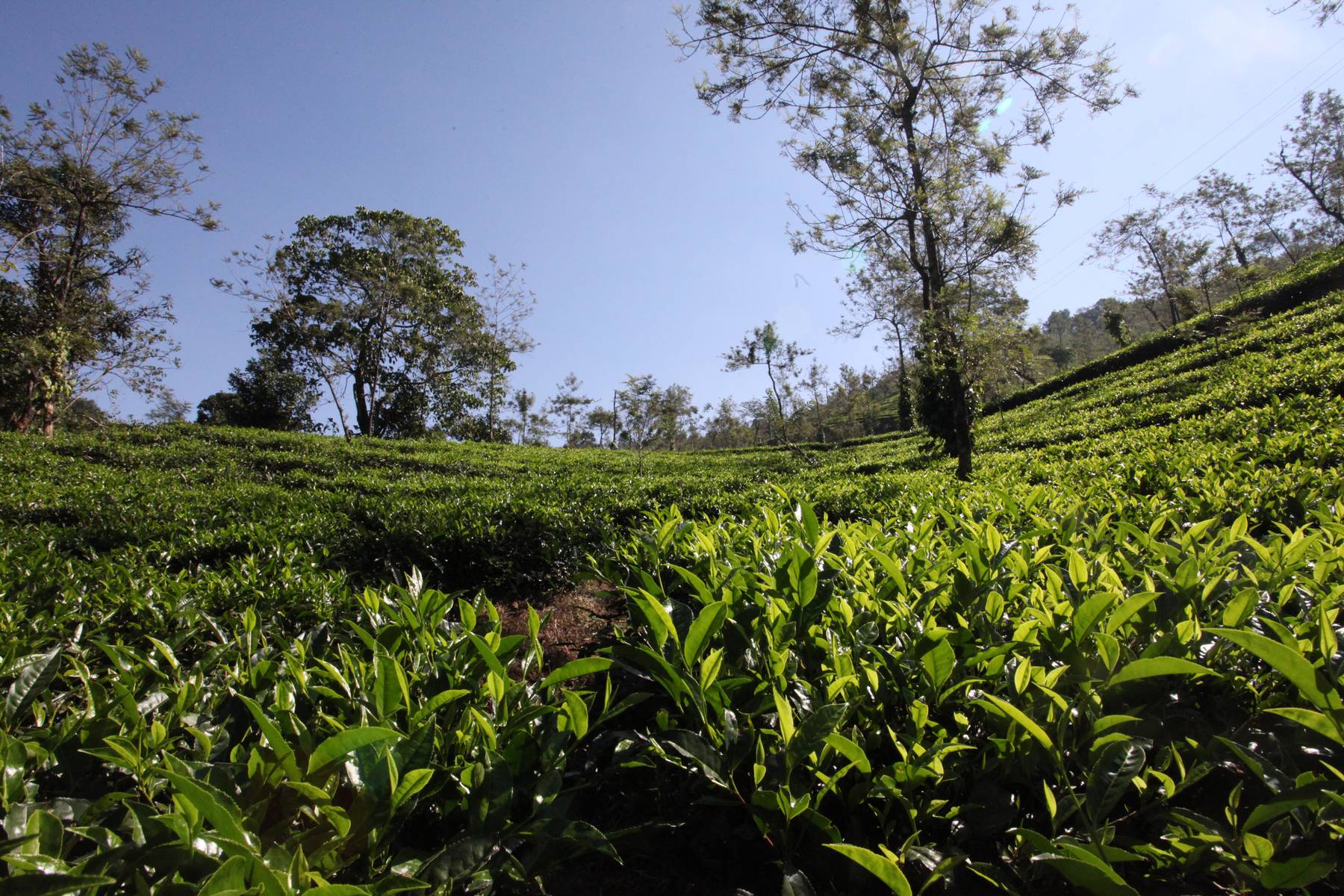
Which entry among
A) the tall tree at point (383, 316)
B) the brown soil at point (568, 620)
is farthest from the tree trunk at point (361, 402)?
the brown soil at point (568, 620)

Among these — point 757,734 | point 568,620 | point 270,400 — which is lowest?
point 568,620

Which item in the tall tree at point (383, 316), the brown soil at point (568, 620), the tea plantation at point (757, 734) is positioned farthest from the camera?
the tall tree at point (383, 316)

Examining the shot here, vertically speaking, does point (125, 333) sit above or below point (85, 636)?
above

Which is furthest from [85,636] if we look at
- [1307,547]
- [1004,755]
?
[1307,547]

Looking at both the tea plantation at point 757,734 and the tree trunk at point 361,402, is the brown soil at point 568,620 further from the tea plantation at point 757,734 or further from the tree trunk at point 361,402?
the tree trunk at point 361,402

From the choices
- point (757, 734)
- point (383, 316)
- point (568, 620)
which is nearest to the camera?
point (757, 734)

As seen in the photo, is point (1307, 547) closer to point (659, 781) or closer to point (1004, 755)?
point (1004, 755)

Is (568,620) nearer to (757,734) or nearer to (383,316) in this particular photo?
(757,734)

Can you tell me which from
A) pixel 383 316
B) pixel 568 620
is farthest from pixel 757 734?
pixel 383 316

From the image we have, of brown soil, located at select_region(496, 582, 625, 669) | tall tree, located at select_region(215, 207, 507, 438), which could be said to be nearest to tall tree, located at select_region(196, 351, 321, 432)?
tall tree, located at select_region(215, 207, 507, 438)

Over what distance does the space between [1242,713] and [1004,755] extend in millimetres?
551

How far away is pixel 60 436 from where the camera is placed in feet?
39.8

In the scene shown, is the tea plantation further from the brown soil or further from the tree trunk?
the tree trunk

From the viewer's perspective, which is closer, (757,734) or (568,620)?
(757,734)
